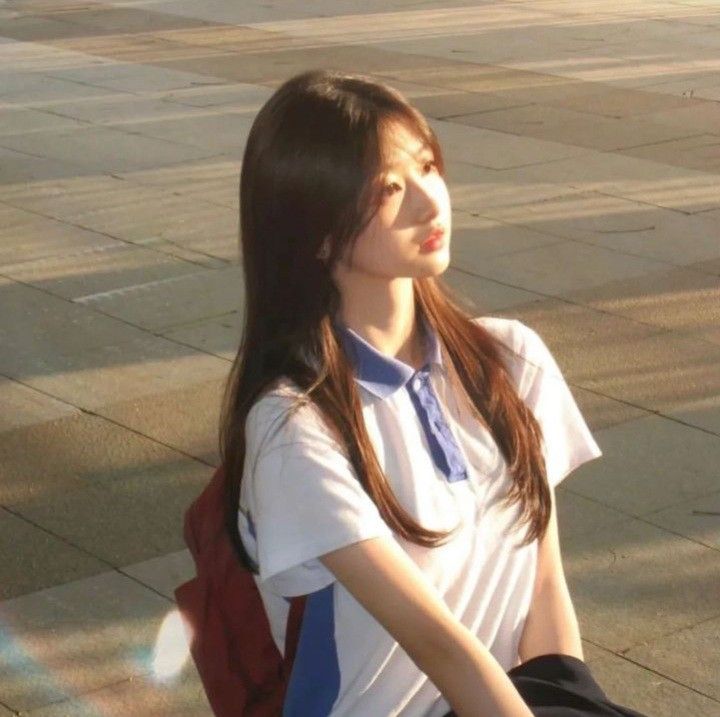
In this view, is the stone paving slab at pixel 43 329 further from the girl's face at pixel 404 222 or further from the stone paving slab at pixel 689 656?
the girl's face at pixel 404 222

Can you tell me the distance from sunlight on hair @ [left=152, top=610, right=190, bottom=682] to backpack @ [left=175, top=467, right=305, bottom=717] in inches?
67.2

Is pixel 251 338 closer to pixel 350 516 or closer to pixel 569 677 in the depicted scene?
pixel 350 516

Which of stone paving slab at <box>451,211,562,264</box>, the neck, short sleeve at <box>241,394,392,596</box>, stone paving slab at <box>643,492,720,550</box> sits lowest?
stone paving slab at <box>451,211,562,264</box>

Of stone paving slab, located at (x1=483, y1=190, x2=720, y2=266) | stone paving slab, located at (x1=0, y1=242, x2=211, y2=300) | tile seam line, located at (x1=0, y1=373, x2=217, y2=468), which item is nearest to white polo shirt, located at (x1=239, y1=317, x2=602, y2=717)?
tile seam line, located at (x1=0, y1=373, x2=217, y2=468)

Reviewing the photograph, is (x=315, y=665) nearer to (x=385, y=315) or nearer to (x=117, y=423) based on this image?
(x=385, y=315)

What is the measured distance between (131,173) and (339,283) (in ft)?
26.5

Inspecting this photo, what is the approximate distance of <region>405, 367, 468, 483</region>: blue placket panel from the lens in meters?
2.46

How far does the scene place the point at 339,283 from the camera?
2.48m

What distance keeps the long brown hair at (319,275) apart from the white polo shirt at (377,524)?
25mm

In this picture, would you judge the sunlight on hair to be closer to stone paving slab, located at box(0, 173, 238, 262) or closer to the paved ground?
the paved ground

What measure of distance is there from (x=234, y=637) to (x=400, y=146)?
0.76 meters

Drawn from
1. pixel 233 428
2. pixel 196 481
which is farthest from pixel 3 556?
pixel 233 428

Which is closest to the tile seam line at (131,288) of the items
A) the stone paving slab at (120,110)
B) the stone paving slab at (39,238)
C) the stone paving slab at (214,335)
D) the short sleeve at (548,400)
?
the stone paving slab at (214,335)

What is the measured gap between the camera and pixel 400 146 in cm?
242
